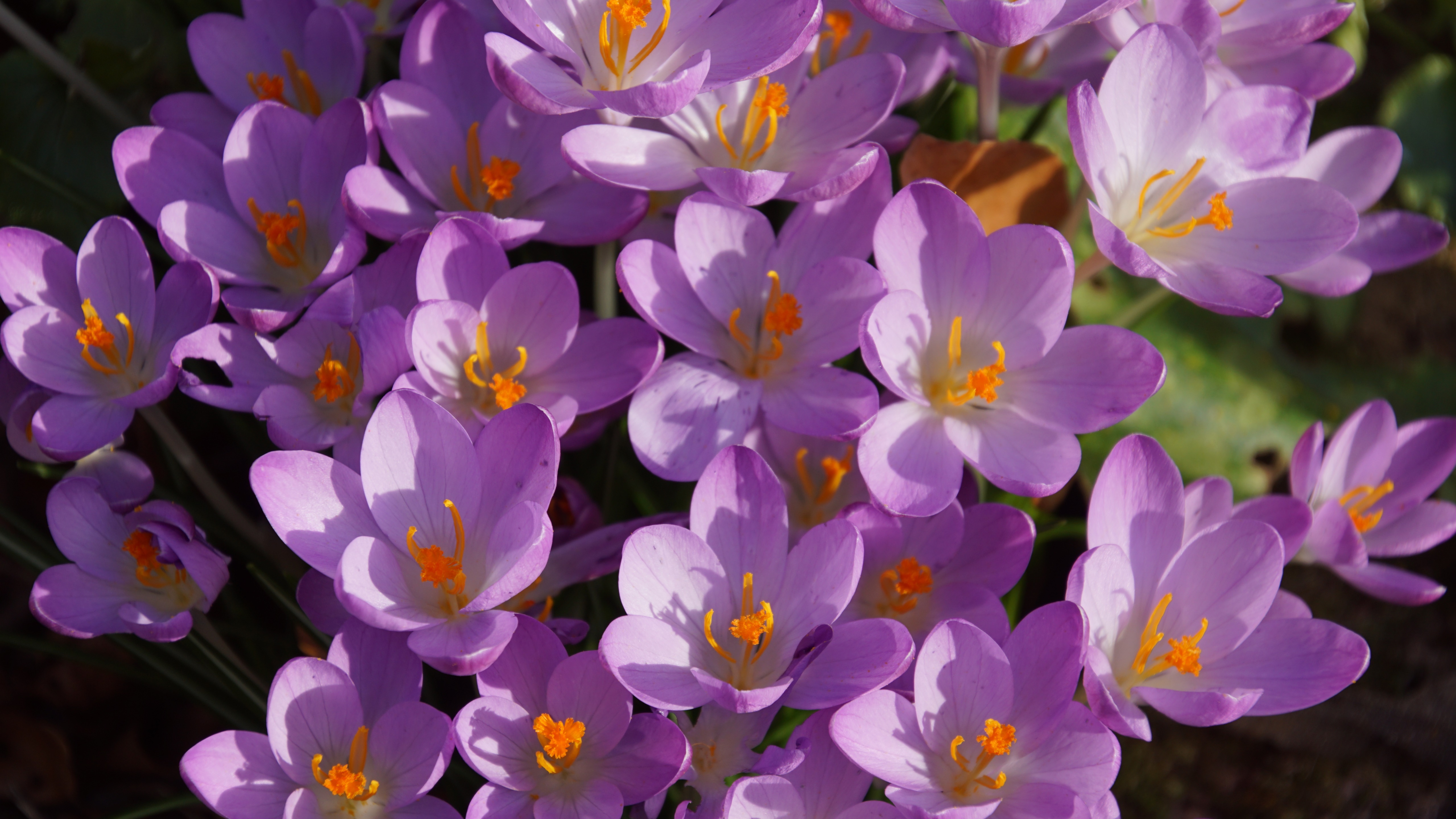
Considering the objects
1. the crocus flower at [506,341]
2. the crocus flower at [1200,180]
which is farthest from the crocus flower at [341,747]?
the crocus flower at [1200,180]

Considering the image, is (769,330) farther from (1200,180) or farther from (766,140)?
A: (1200,180)

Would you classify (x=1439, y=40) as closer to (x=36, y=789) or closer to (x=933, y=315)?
(x=933, y=315)

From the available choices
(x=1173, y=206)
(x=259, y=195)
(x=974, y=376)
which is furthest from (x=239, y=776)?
(x=1173, y=206)

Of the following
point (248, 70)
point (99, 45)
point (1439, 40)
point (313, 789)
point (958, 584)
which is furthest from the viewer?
point (1439, 40)

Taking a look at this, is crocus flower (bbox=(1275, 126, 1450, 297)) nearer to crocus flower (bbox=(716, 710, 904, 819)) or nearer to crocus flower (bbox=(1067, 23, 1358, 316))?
crocus flower (bbox=(1067, 23, 1358, 316))

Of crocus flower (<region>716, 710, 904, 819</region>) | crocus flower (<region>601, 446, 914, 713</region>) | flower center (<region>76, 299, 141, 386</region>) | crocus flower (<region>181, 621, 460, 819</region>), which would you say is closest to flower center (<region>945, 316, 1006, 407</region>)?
crocus flower (<region>601, 446, 914, 713</region>)

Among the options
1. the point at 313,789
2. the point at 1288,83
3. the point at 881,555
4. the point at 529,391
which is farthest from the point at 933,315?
the point at 313,789
